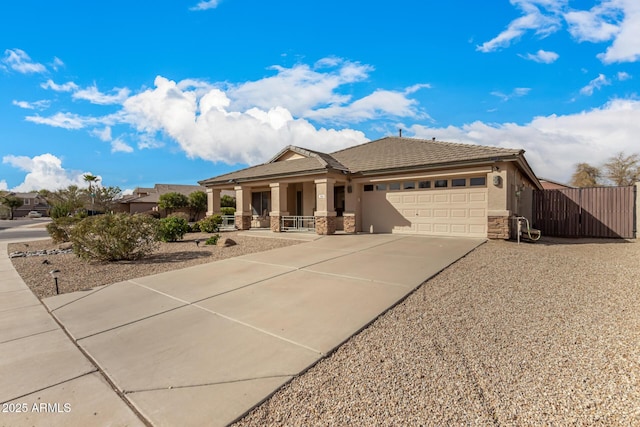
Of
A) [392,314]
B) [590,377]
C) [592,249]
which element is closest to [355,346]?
[392,314]

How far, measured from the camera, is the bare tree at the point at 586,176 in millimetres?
36344

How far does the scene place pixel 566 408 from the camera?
2.42 meters

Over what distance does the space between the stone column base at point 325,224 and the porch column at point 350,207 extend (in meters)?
0.71

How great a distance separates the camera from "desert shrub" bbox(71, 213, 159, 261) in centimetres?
862

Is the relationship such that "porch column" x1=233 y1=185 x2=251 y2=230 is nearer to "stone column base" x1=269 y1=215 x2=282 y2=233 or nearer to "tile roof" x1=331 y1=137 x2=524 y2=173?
"stone column base" x1=269 y1=215 x2=282 y2=233

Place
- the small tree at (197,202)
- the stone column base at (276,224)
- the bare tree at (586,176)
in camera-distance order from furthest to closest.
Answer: the bare tree at (586,176)
the small tree at (197,202)
the stone column base at (276,224)

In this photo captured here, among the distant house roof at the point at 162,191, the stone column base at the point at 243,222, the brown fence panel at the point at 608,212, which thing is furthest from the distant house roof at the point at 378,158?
the distant house roof at the point at 162,191

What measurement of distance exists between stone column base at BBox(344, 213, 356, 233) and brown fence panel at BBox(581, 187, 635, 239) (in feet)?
33.9

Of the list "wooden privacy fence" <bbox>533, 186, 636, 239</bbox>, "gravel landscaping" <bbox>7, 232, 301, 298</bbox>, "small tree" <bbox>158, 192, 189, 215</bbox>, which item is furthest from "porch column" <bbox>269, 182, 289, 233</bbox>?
"small tree" <bbox>158, 192, 189, 215</bbox>

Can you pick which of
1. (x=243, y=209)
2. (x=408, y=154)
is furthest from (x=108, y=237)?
(x=408, y=154)

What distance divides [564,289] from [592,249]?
6363 mm

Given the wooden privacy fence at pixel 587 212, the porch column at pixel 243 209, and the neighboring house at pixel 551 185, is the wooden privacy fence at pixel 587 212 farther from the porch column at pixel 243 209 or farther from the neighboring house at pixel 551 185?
the neighboring house at pixel 551 185

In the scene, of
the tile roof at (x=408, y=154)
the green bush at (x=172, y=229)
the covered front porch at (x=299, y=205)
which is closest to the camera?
the tile roof at (x=408, y=154)

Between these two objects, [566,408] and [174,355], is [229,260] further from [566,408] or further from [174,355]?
[566,408]
